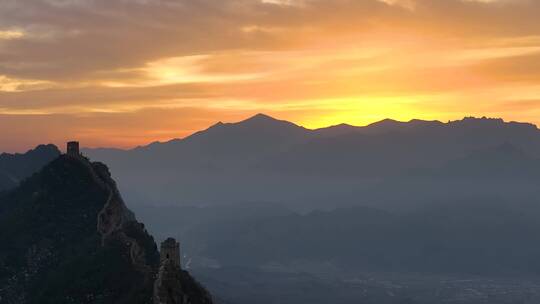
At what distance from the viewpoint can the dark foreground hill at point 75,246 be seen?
12925 centimetres

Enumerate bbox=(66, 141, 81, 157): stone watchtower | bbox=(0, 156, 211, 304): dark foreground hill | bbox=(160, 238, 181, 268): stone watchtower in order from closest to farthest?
bbox=(160, 238, 181, 268): stone watchtower → bbox=(0, 156, 211, 304): dark foreground hill → bbox=(66, 141, 81, 157): stone watchtower

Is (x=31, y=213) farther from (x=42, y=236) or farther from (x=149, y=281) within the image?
(x=149, y=281)

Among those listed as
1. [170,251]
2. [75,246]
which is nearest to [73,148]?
[75,246]

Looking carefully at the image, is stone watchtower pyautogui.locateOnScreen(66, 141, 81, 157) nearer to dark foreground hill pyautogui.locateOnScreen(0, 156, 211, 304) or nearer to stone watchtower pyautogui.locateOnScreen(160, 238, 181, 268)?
dark foreground hill pyautogui.locateOnScreen(0, 156, 211, 304)

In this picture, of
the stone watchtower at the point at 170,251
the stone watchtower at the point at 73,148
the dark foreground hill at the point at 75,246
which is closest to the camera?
the stone watchtower at the point at 170,251

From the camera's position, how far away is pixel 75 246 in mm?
161750

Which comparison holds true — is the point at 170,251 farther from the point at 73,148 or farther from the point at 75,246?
the point at 73,148

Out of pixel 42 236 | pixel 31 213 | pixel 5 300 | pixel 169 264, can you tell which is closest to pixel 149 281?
pixel 169 264

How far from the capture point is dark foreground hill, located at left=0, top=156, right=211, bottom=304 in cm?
12925

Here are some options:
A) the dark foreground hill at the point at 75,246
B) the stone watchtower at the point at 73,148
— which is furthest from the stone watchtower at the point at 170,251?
the stone watchtower at the point at 73,148

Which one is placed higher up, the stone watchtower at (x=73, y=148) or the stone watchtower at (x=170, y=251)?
the stone watchtower at (x=73, y=148)

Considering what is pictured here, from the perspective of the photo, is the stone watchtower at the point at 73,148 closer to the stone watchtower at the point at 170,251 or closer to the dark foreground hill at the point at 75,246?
the dark foreground hill at the point at 75,246


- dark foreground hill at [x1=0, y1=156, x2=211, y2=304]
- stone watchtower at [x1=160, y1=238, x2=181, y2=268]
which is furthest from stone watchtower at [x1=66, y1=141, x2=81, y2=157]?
stone watchtower at [x1=160, y1=238, x2=181, y2=268]

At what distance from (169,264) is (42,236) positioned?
71.4 m
